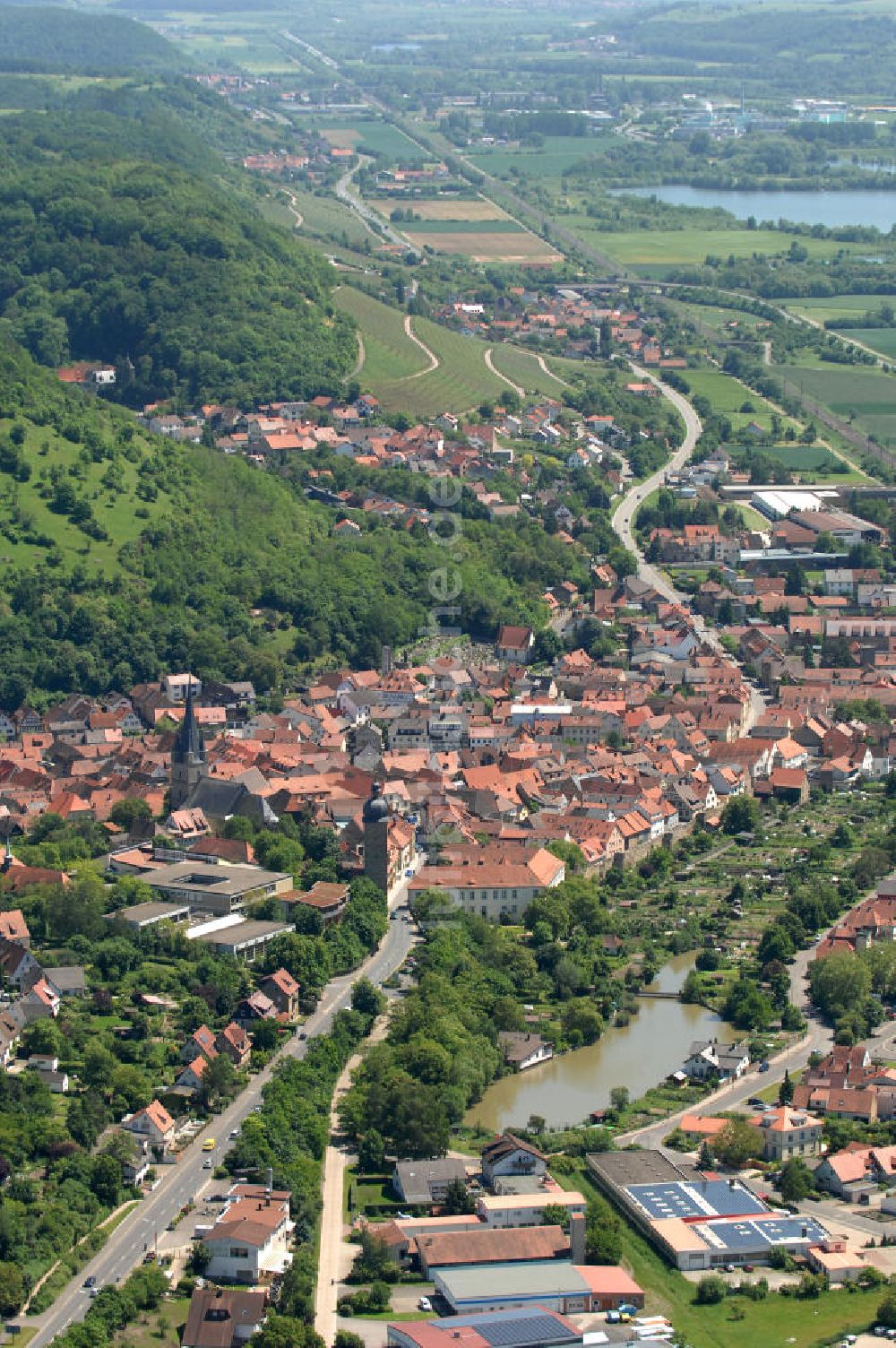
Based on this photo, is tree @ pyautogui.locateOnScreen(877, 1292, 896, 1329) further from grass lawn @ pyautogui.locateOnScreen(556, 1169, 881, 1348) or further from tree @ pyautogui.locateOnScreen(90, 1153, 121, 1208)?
tree @ pyautogui.locateOnScreen(90, 1153, 121, 1208)

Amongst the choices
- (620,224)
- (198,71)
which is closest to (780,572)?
(620,224)

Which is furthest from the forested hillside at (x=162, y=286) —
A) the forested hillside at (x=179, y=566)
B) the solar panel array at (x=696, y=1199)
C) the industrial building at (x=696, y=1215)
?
the solar panel array at (x=696, y=1199)

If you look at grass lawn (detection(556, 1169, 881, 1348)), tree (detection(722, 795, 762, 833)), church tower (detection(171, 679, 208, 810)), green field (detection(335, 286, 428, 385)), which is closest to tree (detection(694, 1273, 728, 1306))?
grass lawn (detection(556, 1169, 881, 1348))

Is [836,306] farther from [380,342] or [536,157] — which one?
[536,157]

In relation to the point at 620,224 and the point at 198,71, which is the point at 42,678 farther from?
the point at 198,71

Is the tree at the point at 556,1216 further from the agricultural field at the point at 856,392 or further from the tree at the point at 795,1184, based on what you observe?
the agricultural field at the point at 856,392

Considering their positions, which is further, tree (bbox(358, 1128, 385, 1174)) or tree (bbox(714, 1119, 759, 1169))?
tree (bbox(714, 1119, 759, 1169))
